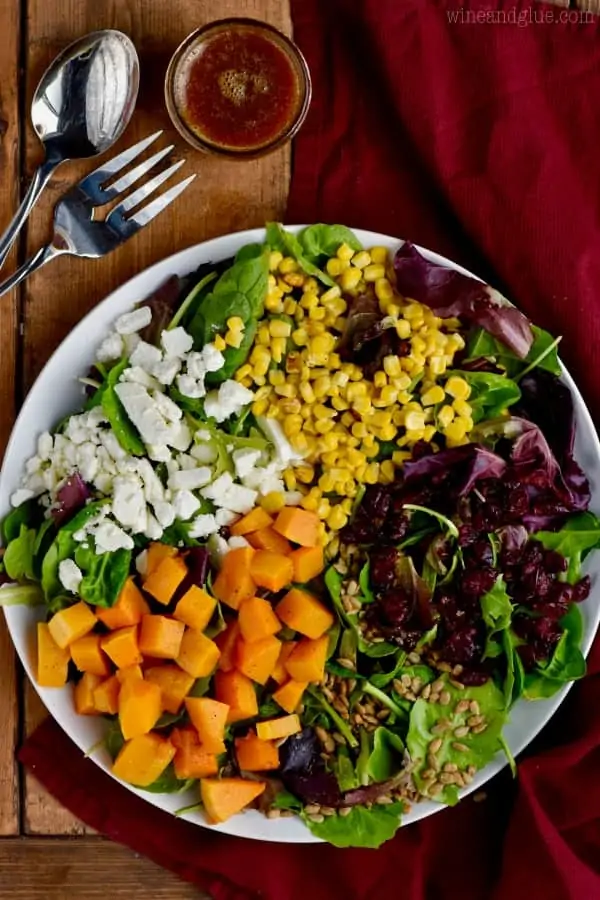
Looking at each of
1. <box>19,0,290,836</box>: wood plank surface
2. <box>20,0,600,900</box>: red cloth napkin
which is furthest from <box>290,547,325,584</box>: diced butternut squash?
<box>19,0,290,836</box>: wood plank surface

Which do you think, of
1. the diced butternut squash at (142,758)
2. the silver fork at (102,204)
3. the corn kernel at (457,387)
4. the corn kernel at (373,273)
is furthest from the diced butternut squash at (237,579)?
the silver fork at (102,204)

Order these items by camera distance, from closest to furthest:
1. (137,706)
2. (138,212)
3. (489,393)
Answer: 1. (137,706)
2. (489,393)
3. (138,212)

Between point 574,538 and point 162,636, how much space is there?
0.95 meters

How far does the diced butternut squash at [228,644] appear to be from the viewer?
242cm

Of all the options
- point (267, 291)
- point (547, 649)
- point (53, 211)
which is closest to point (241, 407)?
point (267, 291)

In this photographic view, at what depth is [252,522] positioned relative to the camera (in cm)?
243

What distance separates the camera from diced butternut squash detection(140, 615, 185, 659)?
2.37 metres

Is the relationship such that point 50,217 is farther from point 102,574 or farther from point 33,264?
point 102,574

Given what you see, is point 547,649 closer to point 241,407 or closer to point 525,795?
point 525,795

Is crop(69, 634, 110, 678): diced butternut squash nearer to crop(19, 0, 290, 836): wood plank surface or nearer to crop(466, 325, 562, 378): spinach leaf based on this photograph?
crop(19, 0, 290, 836): wood plank surface

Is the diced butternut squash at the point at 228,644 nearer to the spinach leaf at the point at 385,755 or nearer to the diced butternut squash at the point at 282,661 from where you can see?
the diced butternut squash at the point at 282,661

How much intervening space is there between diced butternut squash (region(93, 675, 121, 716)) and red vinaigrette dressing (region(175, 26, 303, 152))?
1.25 m

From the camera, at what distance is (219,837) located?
2.64 m

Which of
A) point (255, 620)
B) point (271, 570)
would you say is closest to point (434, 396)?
point (271, 570)
